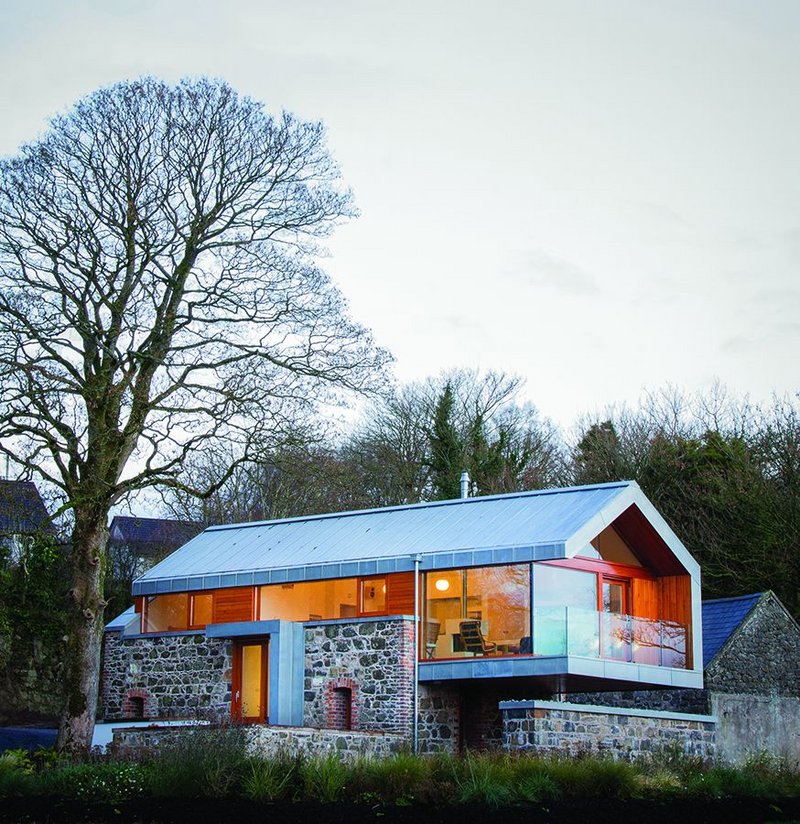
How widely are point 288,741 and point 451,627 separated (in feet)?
14.4

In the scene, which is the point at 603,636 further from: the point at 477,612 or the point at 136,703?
the point at 136,703

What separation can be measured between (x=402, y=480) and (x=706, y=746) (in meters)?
22.2

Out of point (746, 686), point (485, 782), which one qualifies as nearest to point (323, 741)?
point (485, 782)

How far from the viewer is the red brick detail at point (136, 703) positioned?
29.1 m

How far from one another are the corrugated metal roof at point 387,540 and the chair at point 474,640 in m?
1.19

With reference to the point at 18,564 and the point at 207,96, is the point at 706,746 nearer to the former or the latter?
the point at 207,96

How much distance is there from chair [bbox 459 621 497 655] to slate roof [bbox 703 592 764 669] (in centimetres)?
583

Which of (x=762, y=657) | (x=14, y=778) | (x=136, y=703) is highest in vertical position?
(x=762, y=657)

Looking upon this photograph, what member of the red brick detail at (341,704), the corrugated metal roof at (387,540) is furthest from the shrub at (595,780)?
the red brick detail at (341,704)

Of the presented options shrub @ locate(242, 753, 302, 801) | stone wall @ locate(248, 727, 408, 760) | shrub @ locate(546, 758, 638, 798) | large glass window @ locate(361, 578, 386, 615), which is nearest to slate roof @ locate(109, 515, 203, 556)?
large glass window @ locate(361, 578, 386, 615)

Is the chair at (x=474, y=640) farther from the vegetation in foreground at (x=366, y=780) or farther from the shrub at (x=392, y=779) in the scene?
the shrub at (x=392, y=779)

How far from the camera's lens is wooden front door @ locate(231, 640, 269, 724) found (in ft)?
89.3

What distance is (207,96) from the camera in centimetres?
2491

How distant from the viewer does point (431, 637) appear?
2547cm
